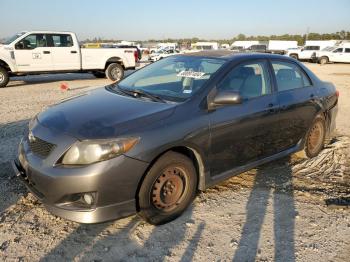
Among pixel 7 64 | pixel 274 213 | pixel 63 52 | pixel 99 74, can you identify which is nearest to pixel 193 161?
pixel 274 213

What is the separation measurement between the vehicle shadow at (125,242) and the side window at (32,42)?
11129mm

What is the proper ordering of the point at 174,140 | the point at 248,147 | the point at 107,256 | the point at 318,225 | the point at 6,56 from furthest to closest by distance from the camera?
the point at 6,56 → the point at 248,147 → the point at 318,225 → the point at 174,140 → the point at 107,256

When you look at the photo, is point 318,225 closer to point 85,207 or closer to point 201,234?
point 201,234

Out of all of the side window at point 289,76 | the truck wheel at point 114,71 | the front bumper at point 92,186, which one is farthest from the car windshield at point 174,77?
the truck wheel at point 114,71

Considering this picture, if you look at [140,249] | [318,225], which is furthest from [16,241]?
[318,225]

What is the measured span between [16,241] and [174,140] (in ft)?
5.39

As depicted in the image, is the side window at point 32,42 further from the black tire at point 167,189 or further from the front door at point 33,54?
the black tire at point 167,189

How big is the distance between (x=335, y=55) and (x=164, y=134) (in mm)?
34072

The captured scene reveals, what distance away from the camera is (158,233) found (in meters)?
3.27

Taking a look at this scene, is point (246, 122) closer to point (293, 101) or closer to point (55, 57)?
point (293, 101)

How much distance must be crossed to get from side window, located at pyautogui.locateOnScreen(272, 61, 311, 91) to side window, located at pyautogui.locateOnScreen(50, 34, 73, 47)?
10777 millimetres

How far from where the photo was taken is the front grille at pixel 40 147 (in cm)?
304

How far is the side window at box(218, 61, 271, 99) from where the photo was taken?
12.8 ft

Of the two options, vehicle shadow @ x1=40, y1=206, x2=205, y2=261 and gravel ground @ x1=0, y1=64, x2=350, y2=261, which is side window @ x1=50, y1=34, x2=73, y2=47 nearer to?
gravel ground @ x1=0, y1=64, x2=350, y2=261
